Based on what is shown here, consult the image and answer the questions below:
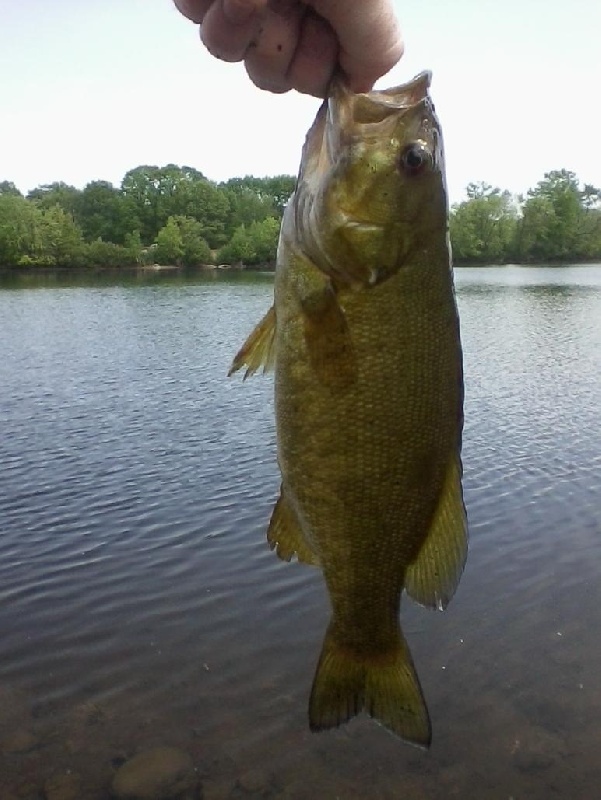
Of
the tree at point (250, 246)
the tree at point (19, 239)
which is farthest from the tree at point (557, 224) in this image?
the tree at point (19, 239)

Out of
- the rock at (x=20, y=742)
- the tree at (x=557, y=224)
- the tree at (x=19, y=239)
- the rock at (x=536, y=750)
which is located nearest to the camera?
the rock at (x=536, y=750)

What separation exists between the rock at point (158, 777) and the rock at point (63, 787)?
16.4 inches

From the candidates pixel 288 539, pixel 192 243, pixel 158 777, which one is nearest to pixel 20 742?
pixel 158 777

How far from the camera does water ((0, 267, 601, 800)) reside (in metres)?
8.91

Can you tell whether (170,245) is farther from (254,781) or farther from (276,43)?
(276,43)

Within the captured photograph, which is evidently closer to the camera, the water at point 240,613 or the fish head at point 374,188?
the fish head at point 374,188

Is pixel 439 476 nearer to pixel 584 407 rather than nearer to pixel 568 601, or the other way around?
pixel 568 601

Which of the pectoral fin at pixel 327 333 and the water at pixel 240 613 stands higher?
the pectoral fin at pixel 327 333

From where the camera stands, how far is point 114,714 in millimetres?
9688

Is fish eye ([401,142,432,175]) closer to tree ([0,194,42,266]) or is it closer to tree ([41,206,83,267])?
tree ([0,194,42,266])

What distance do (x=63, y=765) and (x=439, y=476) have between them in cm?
802

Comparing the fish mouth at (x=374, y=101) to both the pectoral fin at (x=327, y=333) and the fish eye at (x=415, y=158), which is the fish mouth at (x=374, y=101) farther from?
the pectoral fin at (x=327, y=333)

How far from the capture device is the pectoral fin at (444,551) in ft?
8.43

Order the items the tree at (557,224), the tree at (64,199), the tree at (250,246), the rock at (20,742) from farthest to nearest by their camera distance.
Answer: the tree at (64,199) → the tree at (557,224) → the tree at (250,246) → the rock at (20,742)
